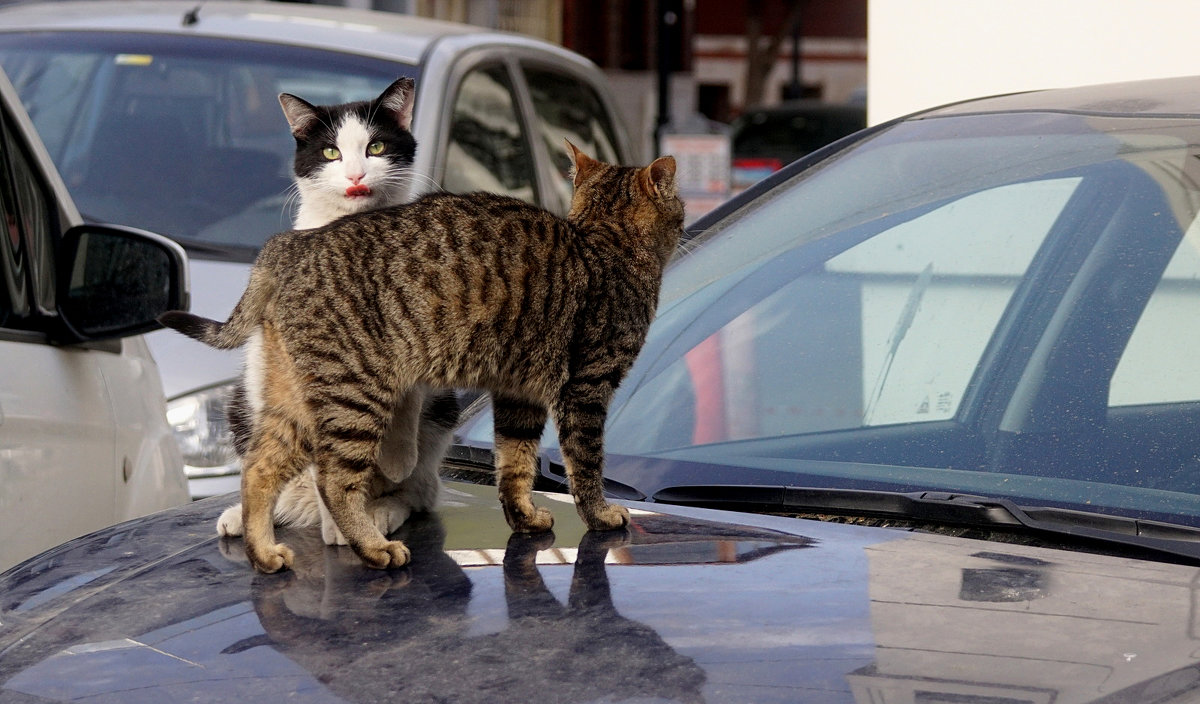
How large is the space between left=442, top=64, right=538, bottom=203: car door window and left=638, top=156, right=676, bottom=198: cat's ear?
7.68 feet

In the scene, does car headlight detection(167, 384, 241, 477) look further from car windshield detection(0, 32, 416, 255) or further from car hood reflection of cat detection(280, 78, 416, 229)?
car hood reflection of cat detection(280, 78, 416, 229)

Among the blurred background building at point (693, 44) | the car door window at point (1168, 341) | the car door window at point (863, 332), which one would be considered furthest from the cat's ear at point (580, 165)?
the blurred background building at point (693, 44)

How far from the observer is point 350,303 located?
2.39m

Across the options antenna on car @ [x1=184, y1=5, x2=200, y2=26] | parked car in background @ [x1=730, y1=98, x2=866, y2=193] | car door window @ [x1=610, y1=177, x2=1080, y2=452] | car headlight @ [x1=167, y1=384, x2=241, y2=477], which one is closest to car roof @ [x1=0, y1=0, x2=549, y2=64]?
antenna on car @ [x1=184, y1=5, x2=200, y2=26]

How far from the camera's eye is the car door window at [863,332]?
2.70 meters

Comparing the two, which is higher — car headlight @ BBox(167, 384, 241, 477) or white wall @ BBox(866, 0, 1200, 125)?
white wall @ BBox(866, 0, 1200, 125)

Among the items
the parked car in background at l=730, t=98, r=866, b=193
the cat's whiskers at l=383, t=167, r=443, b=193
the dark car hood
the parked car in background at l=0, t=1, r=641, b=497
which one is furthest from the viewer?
the parked car in background at l=730, t=98, r=866, b=193

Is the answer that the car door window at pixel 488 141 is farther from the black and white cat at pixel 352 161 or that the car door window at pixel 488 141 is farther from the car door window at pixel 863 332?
the car door window at pixel 863 332

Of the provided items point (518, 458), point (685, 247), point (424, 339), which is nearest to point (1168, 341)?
point (685, 247)

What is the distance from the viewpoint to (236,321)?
2586 millimetres

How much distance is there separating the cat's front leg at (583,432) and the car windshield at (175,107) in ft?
9.45

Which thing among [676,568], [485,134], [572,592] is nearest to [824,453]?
[676,568]

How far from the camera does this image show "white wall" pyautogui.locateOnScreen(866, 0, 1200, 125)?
390cm

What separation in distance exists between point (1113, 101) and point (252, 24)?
381cm
